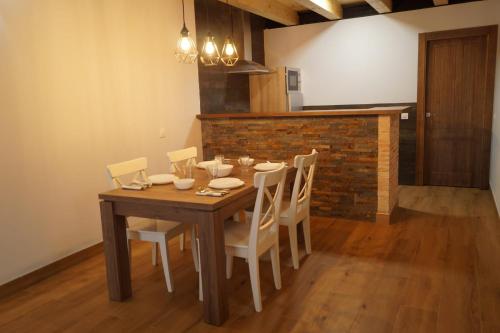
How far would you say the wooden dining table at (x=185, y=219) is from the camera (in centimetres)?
230

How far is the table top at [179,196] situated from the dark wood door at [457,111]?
3.72 metres

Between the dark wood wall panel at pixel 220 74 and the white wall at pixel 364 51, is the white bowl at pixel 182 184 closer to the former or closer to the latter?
the dark wood wall panel at pixel 220 74

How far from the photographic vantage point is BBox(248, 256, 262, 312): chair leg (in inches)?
97.0

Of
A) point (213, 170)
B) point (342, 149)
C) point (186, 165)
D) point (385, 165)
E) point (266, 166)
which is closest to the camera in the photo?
point (213, 170)

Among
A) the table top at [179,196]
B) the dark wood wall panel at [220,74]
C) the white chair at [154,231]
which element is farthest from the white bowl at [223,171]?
the dark wood wall panel at [220,74]

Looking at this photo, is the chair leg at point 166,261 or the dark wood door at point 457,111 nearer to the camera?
the chair leg at point 166,261

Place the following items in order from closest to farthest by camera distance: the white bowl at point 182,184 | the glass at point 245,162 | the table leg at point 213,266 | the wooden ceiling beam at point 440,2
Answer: the table leg at point 213,266 → the white bowl at point 182,184 → the glass at point 245,162 → the wooden ceiling beam at point 440,2

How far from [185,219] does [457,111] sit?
4.48m

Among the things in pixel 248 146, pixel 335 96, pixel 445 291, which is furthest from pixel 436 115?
pixel 445 291

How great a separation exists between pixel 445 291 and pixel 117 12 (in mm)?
3449

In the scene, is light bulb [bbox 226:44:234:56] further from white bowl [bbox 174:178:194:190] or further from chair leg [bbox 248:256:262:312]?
chair leg [bbox 248:256:262:312]

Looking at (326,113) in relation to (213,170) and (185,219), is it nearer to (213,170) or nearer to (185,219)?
(213,170)

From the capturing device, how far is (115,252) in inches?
104

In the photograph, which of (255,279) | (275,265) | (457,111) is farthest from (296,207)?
(457,111)
